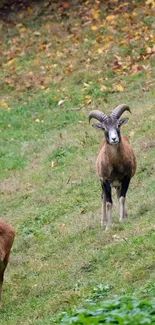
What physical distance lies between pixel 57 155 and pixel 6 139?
12.3ft

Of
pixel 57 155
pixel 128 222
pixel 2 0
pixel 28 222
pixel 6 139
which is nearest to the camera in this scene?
pixel 128 222

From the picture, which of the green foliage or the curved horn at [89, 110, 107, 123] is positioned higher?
the green foliage

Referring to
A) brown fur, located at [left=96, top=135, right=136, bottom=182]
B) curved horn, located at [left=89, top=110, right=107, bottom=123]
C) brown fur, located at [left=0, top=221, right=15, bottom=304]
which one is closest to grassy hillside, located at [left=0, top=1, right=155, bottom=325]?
brown fur, located at [left=0, top=221, right=15, bottom=304]

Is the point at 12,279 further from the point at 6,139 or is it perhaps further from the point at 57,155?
the point at 6,139

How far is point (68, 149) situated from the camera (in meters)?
23.8

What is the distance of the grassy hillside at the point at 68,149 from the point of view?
1449 cm

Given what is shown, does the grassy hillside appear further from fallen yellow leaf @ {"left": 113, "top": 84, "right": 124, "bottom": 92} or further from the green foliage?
the green foliage

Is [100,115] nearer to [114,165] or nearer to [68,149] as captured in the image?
[114,165]

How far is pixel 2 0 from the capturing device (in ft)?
125

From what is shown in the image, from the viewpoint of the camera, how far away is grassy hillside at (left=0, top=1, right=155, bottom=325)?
14492mm

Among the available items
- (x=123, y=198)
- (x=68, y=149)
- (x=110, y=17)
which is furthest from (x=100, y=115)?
(x=110, y=17)

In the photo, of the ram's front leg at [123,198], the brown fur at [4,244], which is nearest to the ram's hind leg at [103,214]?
the ram's front leg at [123,198]

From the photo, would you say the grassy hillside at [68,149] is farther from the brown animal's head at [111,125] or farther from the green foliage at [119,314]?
the green foliage at [119,314]

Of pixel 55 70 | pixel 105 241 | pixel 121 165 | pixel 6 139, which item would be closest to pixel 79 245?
pixel 105 241
